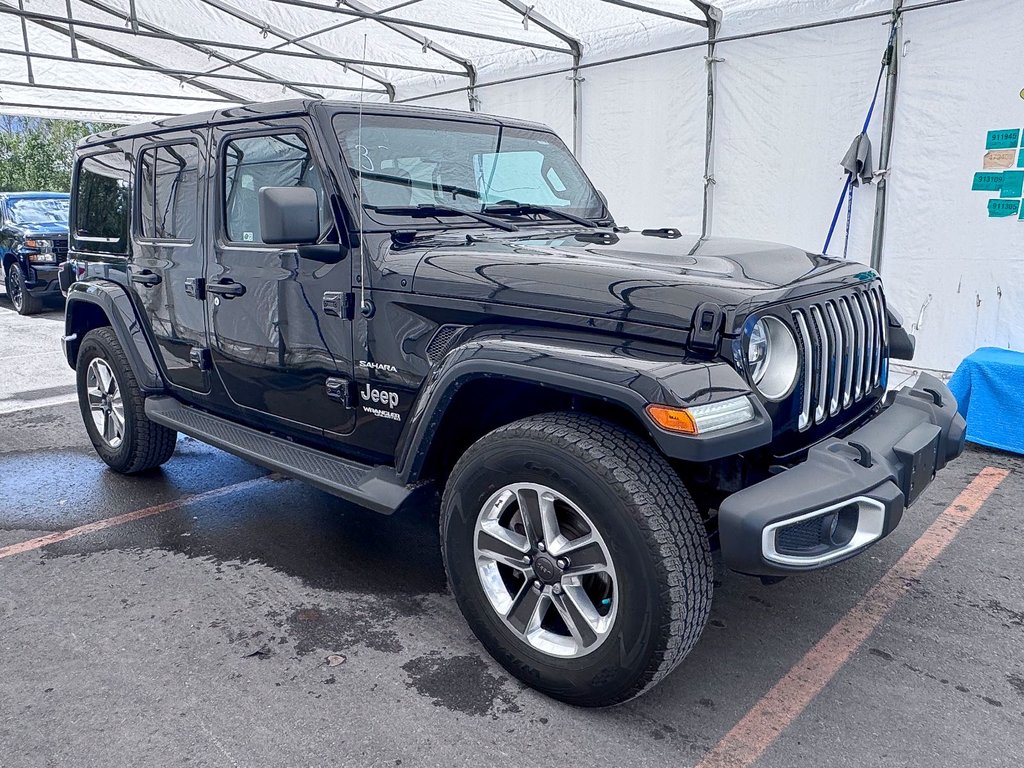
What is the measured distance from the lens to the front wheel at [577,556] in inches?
84.1

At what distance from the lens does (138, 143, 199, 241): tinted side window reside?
3688mm

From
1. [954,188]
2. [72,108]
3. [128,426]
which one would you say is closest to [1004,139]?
[954,188]

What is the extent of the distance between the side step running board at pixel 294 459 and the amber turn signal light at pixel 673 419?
3.41 ft

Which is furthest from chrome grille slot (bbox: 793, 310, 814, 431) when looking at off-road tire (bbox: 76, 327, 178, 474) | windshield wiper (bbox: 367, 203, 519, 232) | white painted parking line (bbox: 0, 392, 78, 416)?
white painted parking line (bbox: 0, 392, 78, 416)

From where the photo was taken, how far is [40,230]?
37.5 ft

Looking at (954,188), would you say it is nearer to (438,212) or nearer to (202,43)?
(438,212)

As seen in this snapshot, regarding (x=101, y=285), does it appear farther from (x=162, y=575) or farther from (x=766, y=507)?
(x=766, y=507)

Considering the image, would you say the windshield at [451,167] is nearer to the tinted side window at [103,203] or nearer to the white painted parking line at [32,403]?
the tinted side window at [103,203]

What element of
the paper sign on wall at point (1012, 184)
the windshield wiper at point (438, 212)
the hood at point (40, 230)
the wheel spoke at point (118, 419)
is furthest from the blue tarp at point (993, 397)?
the hood at point (40, 230)

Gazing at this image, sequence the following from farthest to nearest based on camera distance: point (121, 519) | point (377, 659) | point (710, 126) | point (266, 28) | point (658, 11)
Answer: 1. point (266, 28)
2. point (710, 126)
3. point (658, 11)
4. point (121, 519)
5. point (377, 659)

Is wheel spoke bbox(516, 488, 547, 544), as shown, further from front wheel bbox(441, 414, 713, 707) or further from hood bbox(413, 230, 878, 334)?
hood bbox(413, 230, 878, 334)

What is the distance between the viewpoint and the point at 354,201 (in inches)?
116

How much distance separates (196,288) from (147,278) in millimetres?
530

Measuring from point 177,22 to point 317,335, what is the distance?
9153 mm
